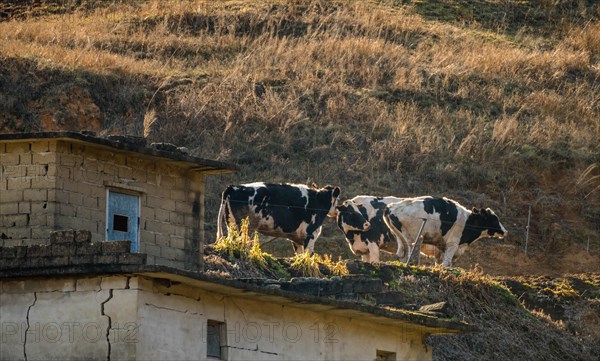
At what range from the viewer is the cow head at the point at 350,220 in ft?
150

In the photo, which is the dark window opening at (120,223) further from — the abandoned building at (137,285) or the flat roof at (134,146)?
the flat roof at (134,146)

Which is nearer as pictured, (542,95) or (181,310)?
(181,310)

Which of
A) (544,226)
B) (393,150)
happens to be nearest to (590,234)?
(544,226)

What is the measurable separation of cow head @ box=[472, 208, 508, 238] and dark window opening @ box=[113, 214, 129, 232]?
1664 centimetres

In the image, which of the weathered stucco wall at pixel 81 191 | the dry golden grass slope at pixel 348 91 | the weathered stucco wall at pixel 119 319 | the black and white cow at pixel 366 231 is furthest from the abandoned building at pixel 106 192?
the dry golden grass slope at pixel 348 91

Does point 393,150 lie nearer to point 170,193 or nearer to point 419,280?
point 419,280

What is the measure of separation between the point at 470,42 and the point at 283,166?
14593 millimetres

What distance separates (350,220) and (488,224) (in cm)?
337

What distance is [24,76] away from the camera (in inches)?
2298

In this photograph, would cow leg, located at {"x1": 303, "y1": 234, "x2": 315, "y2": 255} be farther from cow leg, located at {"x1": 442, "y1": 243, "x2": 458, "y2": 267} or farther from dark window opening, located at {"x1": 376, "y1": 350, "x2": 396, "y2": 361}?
dark window opening, located at {"x1": 376, "y1": 350, "x2": 396, "y2": 361}

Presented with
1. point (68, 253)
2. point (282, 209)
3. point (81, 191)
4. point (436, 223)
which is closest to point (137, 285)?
point (68, 253)

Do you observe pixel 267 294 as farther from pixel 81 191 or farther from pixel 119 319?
pixel 81 191

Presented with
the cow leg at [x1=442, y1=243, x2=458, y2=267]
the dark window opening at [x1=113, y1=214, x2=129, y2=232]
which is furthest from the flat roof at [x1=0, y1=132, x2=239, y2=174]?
the cow leg at [x1=442, y1=243, x2=458, y2=267]

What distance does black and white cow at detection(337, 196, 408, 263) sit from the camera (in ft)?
151
